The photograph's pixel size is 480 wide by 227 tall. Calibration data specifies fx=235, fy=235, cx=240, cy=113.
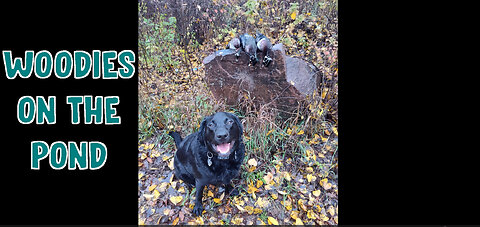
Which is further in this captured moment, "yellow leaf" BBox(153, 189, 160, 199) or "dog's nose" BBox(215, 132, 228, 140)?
"yellow leaf" BBox(153, 189, 160, 199)

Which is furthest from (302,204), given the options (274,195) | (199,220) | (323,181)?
(199,220)

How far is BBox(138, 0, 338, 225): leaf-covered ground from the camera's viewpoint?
2516 mm

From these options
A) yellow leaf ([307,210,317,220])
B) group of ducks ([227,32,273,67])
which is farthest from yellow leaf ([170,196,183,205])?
group of ducks ([227,32,273,67])

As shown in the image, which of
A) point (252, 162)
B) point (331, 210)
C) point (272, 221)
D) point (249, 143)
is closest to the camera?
point (272, 221)

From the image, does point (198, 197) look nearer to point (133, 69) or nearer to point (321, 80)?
point (133, 69)

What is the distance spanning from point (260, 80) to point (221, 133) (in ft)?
5.41

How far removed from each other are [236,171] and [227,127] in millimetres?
613

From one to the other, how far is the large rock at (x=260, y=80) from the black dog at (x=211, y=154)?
4.31ft

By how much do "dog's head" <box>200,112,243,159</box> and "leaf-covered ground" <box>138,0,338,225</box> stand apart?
0.79 m

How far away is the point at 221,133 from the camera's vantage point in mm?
1968

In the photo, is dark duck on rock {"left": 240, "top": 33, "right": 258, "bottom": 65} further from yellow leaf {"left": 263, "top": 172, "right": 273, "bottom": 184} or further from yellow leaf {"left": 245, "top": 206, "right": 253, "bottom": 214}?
yellow leaf {"left": 245, "top": 206, "right": 253, "bottom": 214}

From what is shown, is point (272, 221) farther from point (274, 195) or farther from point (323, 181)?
point (323, 181)

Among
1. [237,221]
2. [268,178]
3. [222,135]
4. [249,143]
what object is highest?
[222,135]

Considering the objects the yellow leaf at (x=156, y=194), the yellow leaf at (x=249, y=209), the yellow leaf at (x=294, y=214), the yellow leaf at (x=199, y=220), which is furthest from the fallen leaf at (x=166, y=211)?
the yellow leaf at (x=294, y=214)
